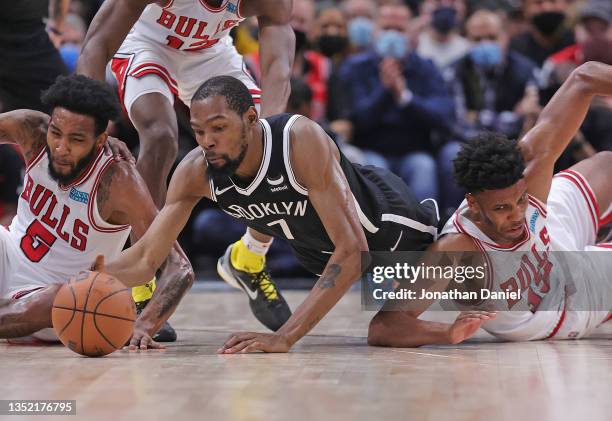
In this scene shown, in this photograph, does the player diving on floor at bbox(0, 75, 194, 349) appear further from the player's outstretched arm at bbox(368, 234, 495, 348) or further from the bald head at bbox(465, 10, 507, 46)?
the bald head at bbox(465, 10, 507, 46)

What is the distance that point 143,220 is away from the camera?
5133mm

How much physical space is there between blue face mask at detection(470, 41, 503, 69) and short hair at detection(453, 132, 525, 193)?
453 centimetres

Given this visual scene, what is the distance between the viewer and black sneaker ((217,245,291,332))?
6.10 metres

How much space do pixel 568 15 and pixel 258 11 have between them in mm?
6015

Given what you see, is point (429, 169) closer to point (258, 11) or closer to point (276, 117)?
point (258, 11)

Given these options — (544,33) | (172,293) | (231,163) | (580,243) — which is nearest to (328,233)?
(231,163)

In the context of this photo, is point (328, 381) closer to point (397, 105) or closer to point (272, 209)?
point (272, 209)

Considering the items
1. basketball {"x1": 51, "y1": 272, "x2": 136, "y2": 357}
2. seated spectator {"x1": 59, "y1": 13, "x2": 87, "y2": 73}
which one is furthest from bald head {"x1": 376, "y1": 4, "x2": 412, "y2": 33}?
basketball {"x1": 51, "y1": 272, "x2": 136, "y2": 357}

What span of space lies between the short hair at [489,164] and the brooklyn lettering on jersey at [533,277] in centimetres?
46

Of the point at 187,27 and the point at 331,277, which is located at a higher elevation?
the point at 187,27

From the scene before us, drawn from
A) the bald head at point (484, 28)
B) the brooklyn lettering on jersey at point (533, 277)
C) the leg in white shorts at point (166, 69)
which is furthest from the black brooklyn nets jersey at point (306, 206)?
the bald head at point (484, 28)

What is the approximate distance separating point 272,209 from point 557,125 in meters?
1.60

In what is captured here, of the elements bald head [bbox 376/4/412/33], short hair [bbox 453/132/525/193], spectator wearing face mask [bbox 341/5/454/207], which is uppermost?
short hair [bbox 453/132/525/193]

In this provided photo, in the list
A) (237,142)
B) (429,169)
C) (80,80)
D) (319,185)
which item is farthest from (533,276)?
(429,169)
